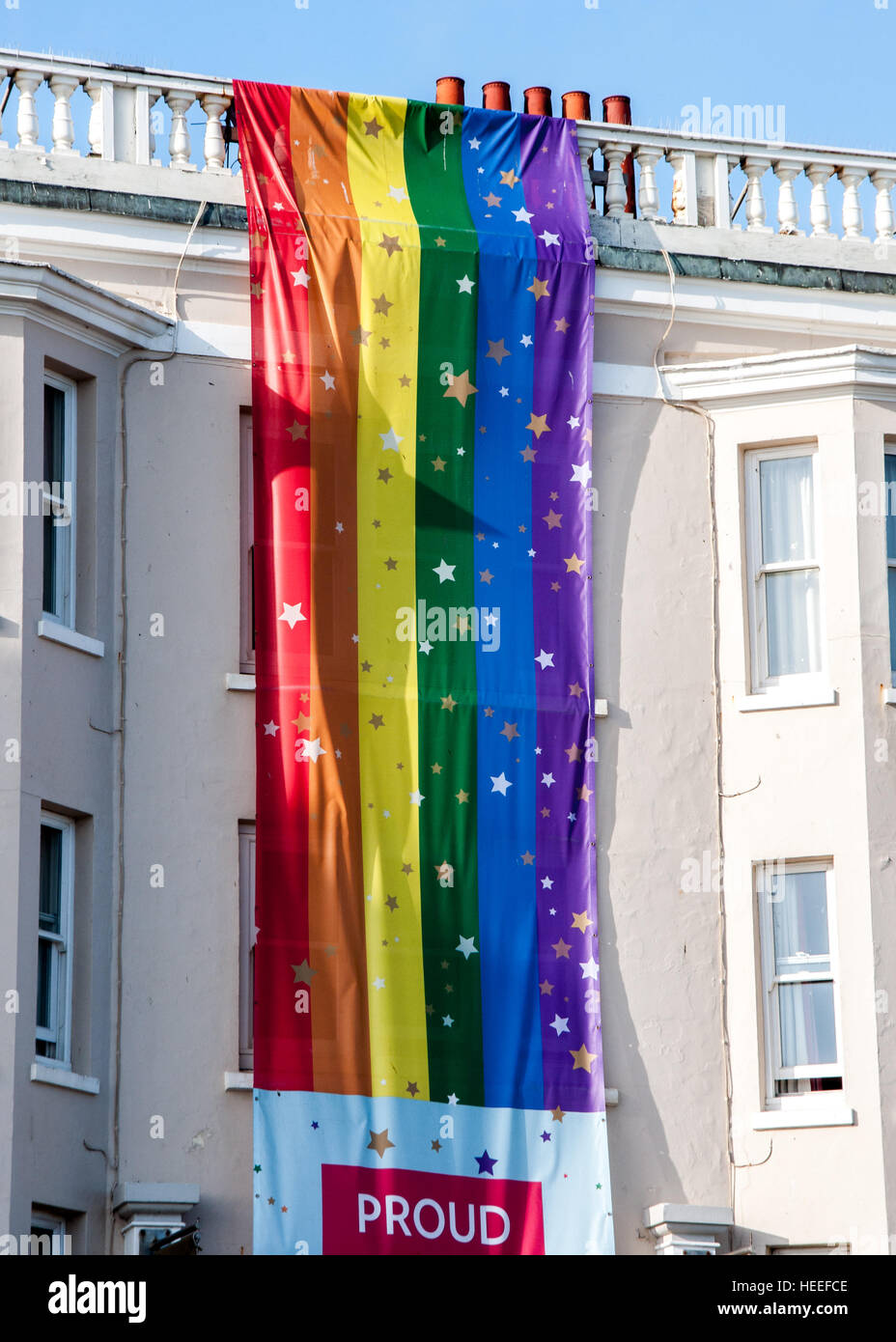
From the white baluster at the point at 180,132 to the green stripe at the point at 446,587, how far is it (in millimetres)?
1897

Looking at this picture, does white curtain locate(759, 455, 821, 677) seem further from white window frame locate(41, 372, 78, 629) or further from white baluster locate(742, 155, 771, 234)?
white window frame locate(41, 372, 78, 629)

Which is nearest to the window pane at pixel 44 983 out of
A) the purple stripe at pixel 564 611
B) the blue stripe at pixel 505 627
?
the blue stripe at pixel 505 627

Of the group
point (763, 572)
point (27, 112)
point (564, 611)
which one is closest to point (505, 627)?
point (564, 611)

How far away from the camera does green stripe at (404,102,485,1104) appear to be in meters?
18.6

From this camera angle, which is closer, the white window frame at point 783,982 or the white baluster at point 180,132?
the white window frame at point 783,982

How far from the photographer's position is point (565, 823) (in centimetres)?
1936

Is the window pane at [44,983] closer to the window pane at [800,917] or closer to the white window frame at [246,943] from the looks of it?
the white window frame at [246,943]


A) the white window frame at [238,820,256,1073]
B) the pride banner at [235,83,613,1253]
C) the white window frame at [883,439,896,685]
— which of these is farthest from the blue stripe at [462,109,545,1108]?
the white window frame at [883,439,896,685]

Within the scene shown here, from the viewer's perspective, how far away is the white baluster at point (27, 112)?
65.3 ft

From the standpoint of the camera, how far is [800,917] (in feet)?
64.5

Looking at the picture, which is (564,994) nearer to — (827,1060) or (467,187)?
(827,1060)

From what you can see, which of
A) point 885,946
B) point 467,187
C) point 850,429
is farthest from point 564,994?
point 467,187

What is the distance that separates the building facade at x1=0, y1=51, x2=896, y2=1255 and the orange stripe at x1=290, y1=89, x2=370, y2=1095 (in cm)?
68
